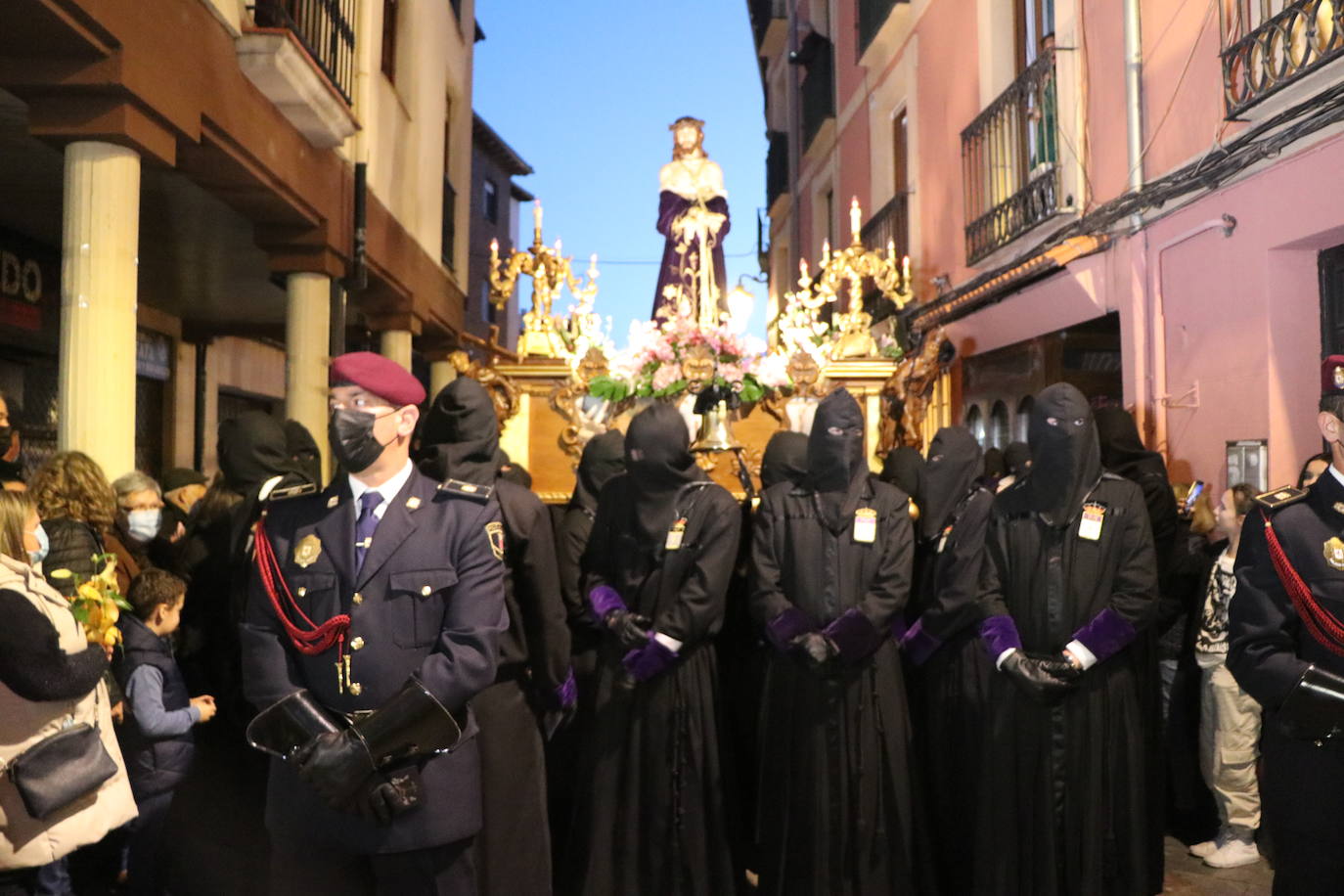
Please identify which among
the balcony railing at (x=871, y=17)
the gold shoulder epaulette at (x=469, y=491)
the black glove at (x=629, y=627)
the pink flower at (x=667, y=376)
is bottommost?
the black glove at (x=629, y=627)

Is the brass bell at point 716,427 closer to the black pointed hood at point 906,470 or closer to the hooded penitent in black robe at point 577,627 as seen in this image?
the black pointed hood at point 906,470

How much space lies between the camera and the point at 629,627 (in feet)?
13.9

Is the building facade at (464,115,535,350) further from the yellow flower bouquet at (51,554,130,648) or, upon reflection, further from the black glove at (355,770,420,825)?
the black glove at (355,770,420,825)

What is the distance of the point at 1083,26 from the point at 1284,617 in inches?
240

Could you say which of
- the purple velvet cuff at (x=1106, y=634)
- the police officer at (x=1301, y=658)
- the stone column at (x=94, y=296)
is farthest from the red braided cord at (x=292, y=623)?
the stone column at (x=94, y=296)

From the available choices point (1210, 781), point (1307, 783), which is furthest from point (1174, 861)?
point (1307, 783)

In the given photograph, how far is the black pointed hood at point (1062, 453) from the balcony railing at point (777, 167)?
16937 mm

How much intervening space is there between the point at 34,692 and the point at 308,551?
0.91 metres

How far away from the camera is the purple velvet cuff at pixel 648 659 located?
424 centimetres

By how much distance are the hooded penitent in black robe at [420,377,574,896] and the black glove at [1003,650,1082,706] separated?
1.46 meters

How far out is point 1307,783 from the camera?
3.14m

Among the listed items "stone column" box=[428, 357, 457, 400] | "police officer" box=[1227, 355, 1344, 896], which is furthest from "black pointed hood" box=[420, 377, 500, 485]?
"stone column" box=[428, 357, 457, 400]

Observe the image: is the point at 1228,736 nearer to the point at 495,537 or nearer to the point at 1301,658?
the point at 1301,658

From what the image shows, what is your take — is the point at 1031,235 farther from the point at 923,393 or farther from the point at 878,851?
the point at 878,851
